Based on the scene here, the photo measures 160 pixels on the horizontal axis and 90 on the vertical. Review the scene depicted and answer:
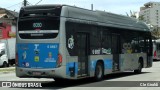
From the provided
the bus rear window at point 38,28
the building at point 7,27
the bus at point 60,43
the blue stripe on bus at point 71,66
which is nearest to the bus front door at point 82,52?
the bus at point 60,43

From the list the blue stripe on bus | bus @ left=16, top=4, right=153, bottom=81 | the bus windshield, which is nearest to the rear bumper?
bus @ left=16, top=4, right=153, bottom=81

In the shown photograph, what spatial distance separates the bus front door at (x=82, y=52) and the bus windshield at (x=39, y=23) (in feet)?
5.05

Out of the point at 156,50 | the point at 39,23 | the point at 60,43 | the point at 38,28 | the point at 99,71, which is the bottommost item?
the point at 99,71

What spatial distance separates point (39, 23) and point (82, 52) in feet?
8.07

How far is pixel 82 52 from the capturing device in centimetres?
1758

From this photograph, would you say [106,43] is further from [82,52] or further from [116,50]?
[82,52]

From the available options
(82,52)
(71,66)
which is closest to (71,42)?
(71,66)

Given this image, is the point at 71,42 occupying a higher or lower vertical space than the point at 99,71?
higher

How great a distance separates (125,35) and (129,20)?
1488mm

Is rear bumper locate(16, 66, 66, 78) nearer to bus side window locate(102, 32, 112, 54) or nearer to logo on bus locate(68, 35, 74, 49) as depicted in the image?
logo on bus locate(68, 35, 74, 49)

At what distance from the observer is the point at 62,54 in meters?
15.9

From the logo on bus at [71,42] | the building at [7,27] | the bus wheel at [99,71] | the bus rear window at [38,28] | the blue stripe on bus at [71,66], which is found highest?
the building at [7,27]

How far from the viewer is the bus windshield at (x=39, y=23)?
16.1m

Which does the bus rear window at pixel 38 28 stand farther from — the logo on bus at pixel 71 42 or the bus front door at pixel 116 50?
the bus front door at pixel 116 50
